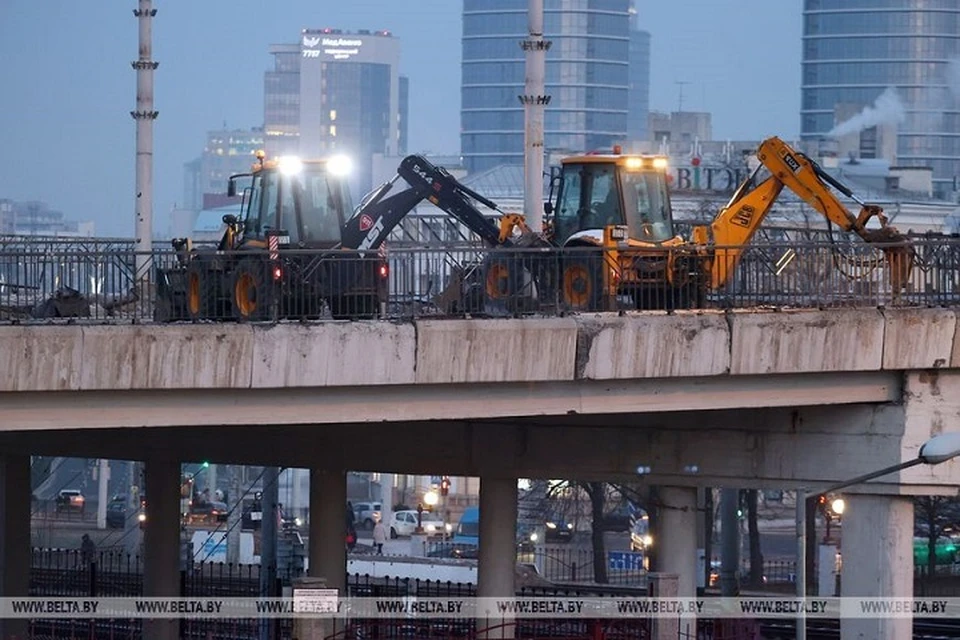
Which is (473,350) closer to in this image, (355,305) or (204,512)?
(355,305)

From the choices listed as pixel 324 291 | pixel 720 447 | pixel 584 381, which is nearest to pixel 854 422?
pixel 720 447

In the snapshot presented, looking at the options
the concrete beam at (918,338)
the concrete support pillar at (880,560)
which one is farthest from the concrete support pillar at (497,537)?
the concrete beam at (918,338)

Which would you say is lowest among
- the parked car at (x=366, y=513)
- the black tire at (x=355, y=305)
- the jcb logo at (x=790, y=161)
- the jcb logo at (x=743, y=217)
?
the parked car at (x=366, y=513)

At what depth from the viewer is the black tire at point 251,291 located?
92.1ft

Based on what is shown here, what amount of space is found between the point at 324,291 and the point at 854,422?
23.2 ft

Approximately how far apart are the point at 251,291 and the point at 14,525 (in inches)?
553

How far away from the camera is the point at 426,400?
86.4 ft

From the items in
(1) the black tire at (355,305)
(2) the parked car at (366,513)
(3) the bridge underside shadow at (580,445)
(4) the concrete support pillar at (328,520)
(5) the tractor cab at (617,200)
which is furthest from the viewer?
(2) the parked car at (366,513)

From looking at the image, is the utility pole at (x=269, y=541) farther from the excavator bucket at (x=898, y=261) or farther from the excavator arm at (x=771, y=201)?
the excavator bucket at (x=898, y=261)

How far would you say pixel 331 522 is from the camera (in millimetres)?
40125

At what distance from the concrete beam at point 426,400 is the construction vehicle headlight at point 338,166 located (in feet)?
22.2

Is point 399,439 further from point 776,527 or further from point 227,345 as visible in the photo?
point 776,527

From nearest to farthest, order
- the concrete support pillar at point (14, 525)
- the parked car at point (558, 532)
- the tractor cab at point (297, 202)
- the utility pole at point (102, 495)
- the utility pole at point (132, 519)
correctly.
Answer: the tractor cab at point (297, 202) < the concrete support pillar at point (14, 525) < the utility pole at point (132, 519) < the parked car at point (558, 532) < the utility pole at point (102, 495)

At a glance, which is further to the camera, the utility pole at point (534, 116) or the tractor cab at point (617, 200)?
the tractor cab at point (617, 200)
